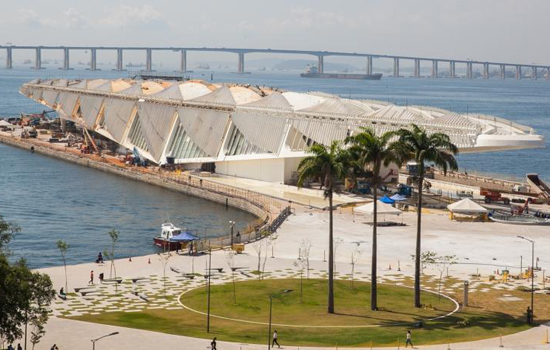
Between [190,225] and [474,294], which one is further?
[190,225]

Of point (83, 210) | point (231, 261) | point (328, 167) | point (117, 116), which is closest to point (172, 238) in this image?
point (231, 261)

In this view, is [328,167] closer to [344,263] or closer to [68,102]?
A: [344,263]

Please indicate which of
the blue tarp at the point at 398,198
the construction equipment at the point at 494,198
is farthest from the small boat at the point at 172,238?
the construction equipment at the point at 494,198

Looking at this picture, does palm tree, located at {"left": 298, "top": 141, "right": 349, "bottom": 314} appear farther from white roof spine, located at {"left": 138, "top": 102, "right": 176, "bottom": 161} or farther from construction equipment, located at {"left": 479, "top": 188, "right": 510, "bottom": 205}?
white roof spine, located at {"left": 138, "top": 102, "right": 176, "bottom": 161}

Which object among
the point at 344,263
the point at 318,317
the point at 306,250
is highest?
the point at 306,250

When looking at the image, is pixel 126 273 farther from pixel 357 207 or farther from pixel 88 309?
pixel 357 207

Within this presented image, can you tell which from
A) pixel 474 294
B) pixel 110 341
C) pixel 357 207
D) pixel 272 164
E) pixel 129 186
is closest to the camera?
pixel 110 341

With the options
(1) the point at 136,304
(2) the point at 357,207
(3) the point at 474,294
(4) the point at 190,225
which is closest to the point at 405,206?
(2) the point at 357,207
